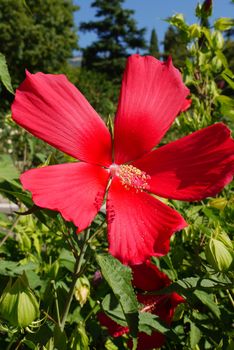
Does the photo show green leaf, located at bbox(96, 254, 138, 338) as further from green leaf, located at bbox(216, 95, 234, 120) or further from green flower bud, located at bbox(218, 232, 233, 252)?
green leaf, located at bbox(216, 95, 234, 120)

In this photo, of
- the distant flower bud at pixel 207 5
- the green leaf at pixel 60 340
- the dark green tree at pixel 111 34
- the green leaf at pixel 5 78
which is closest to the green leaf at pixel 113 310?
the green leaf at pixel 60 340

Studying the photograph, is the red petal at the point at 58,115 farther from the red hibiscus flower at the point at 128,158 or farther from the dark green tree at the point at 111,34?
the dark green tree at the point at 111,34

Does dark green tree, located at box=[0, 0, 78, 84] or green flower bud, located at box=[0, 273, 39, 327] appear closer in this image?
green flower bud, located at box=[0, 273, 39, 327]

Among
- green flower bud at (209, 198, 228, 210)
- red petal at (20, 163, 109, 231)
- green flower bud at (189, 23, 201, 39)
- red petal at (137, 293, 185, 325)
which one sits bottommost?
red petal at (137, 293, 185, 325)

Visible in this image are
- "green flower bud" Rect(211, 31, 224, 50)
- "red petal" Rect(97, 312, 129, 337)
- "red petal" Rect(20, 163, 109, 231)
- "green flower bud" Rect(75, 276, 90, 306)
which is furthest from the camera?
"green flower bud" Rect(211, 31, 224, 50)

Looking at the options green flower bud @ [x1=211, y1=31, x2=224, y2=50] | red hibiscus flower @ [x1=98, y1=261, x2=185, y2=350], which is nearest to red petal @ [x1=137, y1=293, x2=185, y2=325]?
red hibiscus flower @ [x1=98, y1=261, x2=185, y2=350]

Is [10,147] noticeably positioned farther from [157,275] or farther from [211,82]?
Answer: [157,275]

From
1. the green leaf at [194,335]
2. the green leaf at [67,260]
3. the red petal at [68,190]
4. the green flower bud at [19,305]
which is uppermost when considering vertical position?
the red petal at [68,190]
